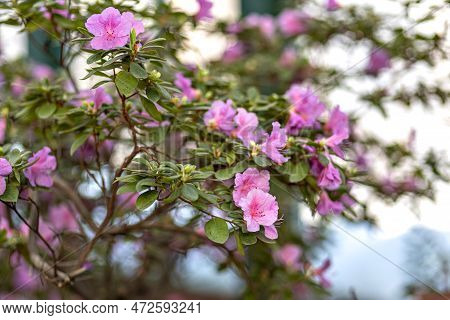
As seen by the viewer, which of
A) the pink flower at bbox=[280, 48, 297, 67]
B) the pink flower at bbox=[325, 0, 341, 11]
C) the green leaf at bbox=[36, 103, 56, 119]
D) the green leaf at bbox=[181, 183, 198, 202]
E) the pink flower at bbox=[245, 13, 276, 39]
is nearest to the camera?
the green leaf at bbox=[181, 183, 198, 202]

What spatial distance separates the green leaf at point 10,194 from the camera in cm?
103

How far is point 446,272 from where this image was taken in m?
1.89

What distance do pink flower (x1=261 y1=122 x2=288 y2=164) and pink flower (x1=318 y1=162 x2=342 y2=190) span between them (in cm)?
10

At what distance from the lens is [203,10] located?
1.49m

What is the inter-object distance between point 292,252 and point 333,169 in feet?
2.36

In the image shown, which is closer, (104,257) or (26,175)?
(26,175)

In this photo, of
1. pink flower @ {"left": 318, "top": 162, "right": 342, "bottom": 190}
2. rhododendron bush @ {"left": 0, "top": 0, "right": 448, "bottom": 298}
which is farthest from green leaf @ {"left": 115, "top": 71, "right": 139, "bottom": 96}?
pink flower @ {"left": 318, "top": 162, "right": 342, "bottom": 190}

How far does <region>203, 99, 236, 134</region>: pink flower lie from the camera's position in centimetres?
118

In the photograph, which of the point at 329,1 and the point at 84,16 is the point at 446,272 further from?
the point at 84,16

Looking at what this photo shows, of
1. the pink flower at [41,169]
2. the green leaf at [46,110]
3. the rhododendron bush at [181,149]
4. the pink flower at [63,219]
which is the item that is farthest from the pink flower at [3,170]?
the pink flower at [63,219]

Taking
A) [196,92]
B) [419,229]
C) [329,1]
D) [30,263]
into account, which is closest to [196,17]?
[196,92]

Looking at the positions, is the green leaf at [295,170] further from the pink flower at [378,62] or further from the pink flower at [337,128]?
the pink flower at [378,62]

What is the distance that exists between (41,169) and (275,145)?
467mm

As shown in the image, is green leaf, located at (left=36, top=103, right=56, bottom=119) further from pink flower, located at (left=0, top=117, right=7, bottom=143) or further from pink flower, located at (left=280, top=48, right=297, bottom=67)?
pink flower, located at (left=280, top=48, right=297, bottom=67)
